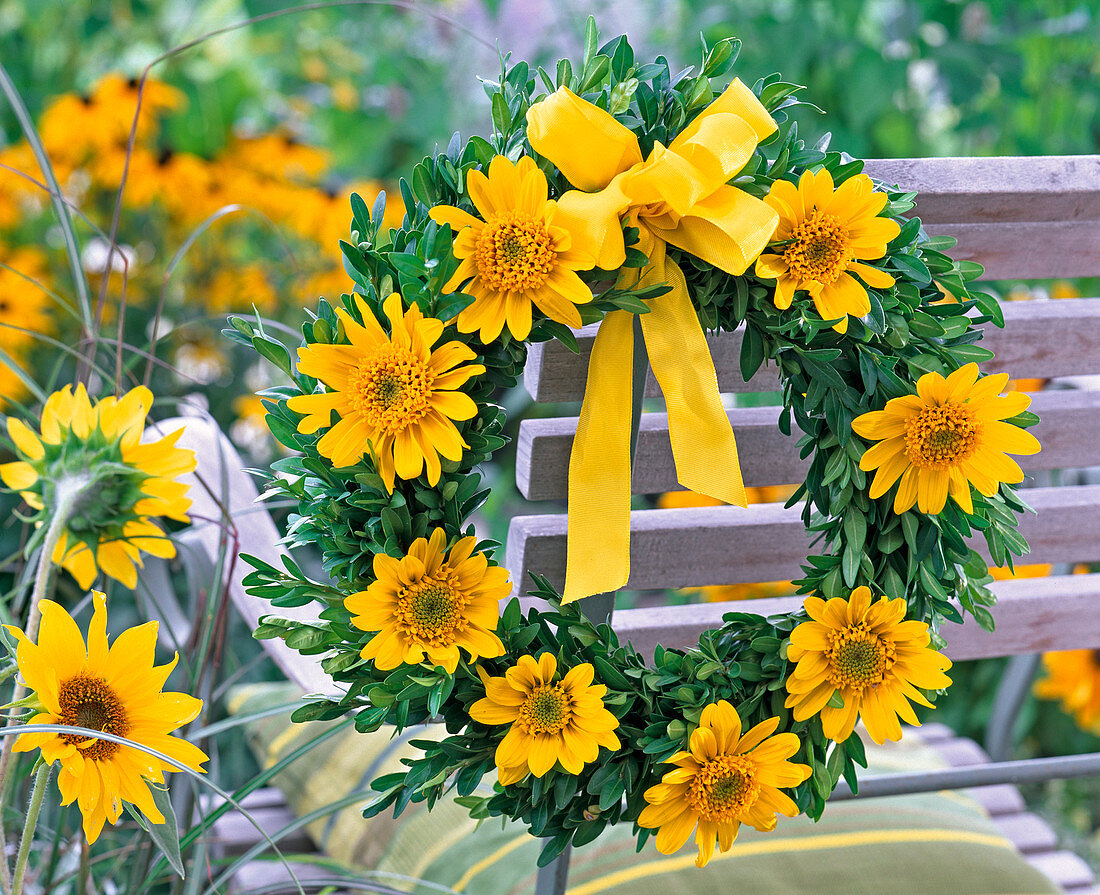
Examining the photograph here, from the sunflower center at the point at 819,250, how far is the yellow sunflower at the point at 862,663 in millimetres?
183

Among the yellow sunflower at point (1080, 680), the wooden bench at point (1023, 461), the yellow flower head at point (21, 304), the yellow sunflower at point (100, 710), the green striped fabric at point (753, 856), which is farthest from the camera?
the yellow flower head at point (21, 304)

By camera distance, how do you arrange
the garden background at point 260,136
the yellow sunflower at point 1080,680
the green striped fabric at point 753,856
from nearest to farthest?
the green striped fabric at point 753,856 < the yellow sunflower at point 1080,680 < the garden background at point 260,136

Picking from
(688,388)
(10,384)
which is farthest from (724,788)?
(10,384)

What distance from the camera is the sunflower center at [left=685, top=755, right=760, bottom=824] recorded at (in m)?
0.59

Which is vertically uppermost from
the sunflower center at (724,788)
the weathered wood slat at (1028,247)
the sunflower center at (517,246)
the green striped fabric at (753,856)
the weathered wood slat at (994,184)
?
the weathered wood slat at (994,184)

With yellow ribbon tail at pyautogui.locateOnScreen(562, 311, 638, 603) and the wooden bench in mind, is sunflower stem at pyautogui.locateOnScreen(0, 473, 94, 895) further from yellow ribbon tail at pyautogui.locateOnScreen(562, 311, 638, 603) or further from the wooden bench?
yellow ribbon tail at pyautogui.locateOnScreen(562, 311, 638, 603)

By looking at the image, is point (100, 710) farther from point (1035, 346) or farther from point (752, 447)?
point (1035, 346)

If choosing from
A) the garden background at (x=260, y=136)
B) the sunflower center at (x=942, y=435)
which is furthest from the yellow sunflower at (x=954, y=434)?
the garden background at (x=260, y=136)

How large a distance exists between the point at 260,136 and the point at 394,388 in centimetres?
169

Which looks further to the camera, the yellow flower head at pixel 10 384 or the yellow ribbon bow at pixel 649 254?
the yellow flower head at pixel 10 384

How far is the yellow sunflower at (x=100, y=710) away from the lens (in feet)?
1.59

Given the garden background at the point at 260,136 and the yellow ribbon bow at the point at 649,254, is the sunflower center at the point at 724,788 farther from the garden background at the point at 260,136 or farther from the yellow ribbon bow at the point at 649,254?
the garden background at the point at 260,136

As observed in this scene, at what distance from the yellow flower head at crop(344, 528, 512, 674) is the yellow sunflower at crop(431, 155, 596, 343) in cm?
12

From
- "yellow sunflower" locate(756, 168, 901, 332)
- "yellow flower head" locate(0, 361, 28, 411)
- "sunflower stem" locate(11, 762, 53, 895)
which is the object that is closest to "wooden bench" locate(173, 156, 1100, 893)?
"yellow sunflower" locate(756, 168, 901, 332)
